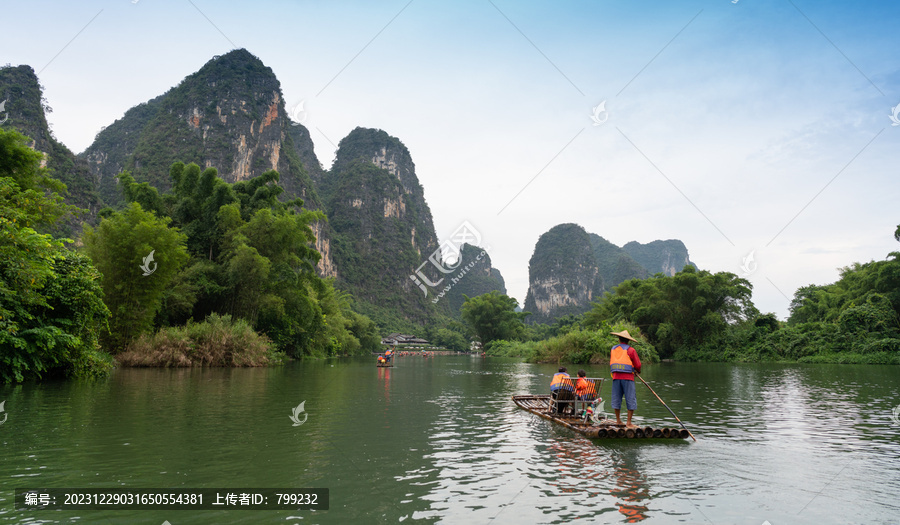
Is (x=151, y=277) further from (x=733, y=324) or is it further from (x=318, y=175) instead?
(x=318, y=175)

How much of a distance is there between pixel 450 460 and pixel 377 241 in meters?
132

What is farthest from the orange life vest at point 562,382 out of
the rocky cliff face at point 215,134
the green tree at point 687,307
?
the rocky cliff face at point 215,134

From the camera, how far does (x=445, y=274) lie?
174625 mm

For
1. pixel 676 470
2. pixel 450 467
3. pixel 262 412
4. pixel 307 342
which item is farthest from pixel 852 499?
pixel 307 342

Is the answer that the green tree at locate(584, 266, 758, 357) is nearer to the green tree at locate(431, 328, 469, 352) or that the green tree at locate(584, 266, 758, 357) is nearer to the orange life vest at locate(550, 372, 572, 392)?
the orange life vest at locate(550, 372, 572, 392)

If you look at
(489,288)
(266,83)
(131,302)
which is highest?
(266,83)

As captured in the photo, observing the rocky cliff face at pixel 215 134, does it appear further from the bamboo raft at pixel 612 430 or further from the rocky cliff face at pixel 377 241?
the bamboo raft at pixel 612 430

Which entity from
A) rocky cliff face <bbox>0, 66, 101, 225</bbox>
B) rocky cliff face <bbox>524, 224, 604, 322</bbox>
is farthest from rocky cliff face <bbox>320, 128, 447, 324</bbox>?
rocky cliff face <bbox>0, 66, 101, 225</bbox>

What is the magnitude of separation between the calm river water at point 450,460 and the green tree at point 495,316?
61.4 meters

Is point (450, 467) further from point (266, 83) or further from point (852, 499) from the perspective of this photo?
point (266, 83)

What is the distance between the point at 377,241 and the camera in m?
137

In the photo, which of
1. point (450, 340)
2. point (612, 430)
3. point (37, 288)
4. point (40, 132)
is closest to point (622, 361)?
point (612, 430)

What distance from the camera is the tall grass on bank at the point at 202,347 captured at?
23359 mm

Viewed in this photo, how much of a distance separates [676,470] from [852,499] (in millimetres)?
1865
